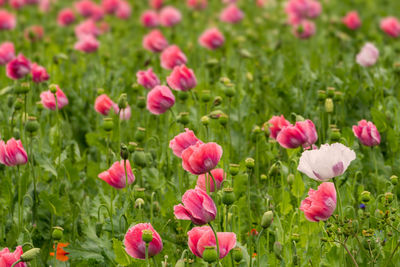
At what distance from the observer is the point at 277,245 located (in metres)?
2.31

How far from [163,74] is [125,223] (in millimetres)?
2321

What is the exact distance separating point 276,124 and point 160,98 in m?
0.52

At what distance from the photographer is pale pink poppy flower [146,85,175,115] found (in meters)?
3.10

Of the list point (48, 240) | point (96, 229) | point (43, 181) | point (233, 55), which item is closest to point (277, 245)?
point (96, 229)

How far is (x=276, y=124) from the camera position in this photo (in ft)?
9.80

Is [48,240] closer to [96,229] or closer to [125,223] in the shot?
[96,229]

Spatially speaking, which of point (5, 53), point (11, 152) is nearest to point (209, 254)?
point (11, 152)

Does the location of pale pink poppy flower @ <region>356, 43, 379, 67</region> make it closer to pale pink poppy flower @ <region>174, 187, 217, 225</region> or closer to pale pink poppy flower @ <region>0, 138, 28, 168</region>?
pale pink poppy flower @ <region>0, 138, 28, 168</region>

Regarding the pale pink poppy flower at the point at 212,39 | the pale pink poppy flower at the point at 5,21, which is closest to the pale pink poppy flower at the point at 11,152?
the pale pink poppy flower at the point at 212,39

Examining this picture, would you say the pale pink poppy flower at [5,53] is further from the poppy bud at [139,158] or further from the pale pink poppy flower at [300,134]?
the pale pink poppy flower at [300,134]

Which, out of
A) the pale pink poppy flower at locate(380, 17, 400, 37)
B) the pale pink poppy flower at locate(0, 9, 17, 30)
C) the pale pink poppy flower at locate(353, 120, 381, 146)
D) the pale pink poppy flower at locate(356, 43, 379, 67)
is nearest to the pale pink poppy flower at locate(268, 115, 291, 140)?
the pale pink poppy flower at locate(353, 120, 381, 146)

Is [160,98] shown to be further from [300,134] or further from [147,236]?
[147,236]

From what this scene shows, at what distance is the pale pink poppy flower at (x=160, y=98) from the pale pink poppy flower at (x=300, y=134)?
2.01ft

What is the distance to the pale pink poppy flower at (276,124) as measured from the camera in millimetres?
2893
